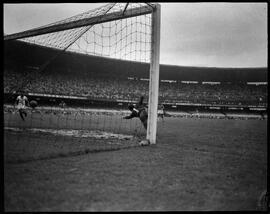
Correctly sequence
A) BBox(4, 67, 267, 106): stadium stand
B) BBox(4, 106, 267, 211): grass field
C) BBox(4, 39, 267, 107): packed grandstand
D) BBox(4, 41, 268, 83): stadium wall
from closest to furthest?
BBox(4, 106, 267, 211): grass field < BBox(4, 41, 268, 83): stadium wall < BBox(4, 39, 267, 107): packed grandstand < BBox(4, 67, 267, 106): stadium stand

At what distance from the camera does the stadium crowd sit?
37062 mm

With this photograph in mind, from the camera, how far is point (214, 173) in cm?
487

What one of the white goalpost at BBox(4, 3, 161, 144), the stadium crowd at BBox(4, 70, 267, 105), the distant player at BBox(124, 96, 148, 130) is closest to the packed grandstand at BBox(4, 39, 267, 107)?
the stadium crowd at BBox(4, 70, 267, 105)

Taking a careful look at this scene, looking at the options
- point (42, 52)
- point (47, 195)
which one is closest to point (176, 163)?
point (47, 195)

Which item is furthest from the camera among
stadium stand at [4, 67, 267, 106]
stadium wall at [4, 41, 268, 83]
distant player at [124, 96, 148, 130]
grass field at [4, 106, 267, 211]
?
stadium stand at [4, 67, 267, 106]

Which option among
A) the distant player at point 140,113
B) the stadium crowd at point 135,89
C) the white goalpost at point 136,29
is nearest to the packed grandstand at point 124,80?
the stadium crowd at point 135,89

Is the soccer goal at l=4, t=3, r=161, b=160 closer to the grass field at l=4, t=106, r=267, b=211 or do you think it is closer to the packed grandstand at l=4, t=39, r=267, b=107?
the packed grandstand at l=4, t=39, r=267, b=107

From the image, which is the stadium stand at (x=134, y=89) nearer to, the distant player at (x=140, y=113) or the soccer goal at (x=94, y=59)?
the soccer goal at (x=94, y=59)

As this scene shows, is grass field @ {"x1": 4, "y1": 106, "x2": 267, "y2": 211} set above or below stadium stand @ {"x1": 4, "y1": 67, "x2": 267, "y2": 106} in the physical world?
below

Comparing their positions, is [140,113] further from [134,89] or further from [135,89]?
[135,89]

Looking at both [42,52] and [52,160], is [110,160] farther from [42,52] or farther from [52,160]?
[42,52]

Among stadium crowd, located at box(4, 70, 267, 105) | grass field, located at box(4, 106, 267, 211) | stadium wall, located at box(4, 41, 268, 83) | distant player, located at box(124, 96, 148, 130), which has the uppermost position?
stadium wall, located at box(4, 41, 268, 83)

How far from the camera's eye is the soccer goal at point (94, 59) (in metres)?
8.02

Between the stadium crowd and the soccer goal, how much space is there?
17cm
